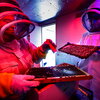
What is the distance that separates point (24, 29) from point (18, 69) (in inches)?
13.3

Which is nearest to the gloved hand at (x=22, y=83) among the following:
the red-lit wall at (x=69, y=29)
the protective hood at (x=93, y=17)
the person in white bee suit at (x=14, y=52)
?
the person in white bee suit at (x=14, y=52)

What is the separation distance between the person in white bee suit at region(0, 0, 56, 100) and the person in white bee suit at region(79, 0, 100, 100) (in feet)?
1.12

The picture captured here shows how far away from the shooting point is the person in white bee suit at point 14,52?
0.53 meters

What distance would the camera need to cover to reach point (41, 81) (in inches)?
20.9

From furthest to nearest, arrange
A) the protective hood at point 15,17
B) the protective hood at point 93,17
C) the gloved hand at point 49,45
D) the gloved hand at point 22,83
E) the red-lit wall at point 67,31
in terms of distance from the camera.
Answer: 1. the red-lit wall at point 67,31
2. the protective hood at point 93,17
3. the gloved hand at point 49,45
4. the protective hood at point 15,17
5. the gloved hand at point 22,83

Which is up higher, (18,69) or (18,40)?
(18,40)

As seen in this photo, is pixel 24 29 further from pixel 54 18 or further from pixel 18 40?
pixel 54 18

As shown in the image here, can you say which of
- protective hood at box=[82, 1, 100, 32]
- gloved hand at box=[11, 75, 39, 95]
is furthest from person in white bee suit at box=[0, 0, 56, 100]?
protective hood at box=[82, 1, 100, 32]

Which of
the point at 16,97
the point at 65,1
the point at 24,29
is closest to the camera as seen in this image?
the point at 16,97

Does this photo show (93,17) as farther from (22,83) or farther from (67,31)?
(67,31)

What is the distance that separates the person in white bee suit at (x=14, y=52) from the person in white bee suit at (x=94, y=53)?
342mm

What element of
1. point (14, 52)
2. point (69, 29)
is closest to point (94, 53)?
point (14, 52)

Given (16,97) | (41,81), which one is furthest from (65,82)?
(16,97)

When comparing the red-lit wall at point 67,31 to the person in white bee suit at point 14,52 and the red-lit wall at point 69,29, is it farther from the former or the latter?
the person in white bee suit at point 14,52
